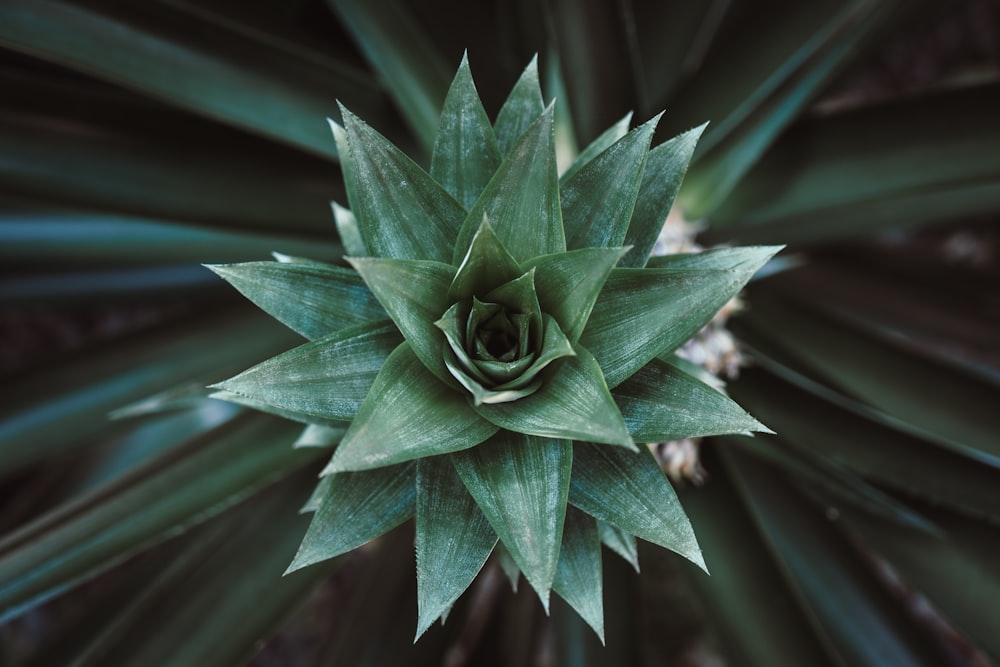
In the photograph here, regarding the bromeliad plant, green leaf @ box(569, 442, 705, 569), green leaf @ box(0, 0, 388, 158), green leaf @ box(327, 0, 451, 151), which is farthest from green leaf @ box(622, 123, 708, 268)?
green leaf @ box(0, 0, 388, 158)

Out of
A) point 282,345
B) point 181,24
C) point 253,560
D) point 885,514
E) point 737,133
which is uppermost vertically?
point 181,24

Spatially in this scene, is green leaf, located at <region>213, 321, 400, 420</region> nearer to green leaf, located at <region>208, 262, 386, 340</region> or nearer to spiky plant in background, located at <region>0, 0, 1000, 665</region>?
green leaf, located at <region>208, 262, 386, 340</region>

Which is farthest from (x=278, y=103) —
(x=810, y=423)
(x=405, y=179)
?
(x=810, y=423)

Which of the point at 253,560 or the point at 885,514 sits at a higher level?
the point at 253,560

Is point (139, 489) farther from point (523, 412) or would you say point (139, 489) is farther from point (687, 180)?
point (687, 180)

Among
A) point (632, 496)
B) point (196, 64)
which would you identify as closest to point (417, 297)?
point (632, 496)

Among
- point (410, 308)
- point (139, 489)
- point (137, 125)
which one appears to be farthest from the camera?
point (137, 125)
